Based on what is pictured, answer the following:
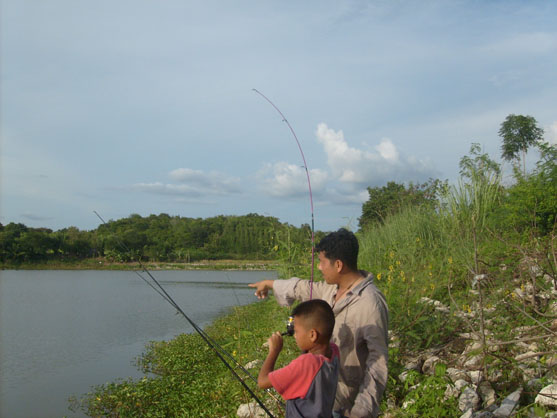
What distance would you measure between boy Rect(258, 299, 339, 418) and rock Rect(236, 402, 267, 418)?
229 cm

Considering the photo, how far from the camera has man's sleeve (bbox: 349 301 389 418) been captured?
6.81 ft

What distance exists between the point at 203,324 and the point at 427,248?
8018 mm

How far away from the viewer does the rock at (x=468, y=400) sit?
3.28m

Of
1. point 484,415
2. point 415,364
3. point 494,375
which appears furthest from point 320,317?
point 415,364

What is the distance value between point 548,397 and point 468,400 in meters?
0.57

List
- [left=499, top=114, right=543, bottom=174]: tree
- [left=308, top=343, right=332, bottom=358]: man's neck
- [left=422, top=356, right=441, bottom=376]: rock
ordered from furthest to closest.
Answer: [left=499, top=114, right=543, bottom=174]: tree → [left=422, top=356, right=441, bottom=376]: rock → [left=308, top=343, right=332, bottom=358]: man's neck

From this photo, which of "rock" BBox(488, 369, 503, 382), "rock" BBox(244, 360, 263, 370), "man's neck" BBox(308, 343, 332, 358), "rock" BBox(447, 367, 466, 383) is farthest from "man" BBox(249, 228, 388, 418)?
"rock" BBox(244, 360, 263, 370)

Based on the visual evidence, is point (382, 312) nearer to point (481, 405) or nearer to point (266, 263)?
point (481, 405)

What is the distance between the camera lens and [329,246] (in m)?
2.39

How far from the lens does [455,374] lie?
3.74m

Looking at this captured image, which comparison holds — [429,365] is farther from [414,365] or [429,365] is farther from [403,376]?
[403,376]

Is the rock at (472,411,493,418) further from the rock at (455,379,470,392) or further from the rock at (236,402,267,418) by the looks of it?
the rock at (236,402,267,418)

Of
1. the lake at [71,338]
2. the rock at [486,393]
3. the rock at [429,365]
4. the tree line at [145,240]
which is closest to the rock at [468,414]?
the rock at [486,393]

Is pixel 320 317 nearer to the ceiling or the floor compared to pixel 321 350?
nearer to the ceiling
